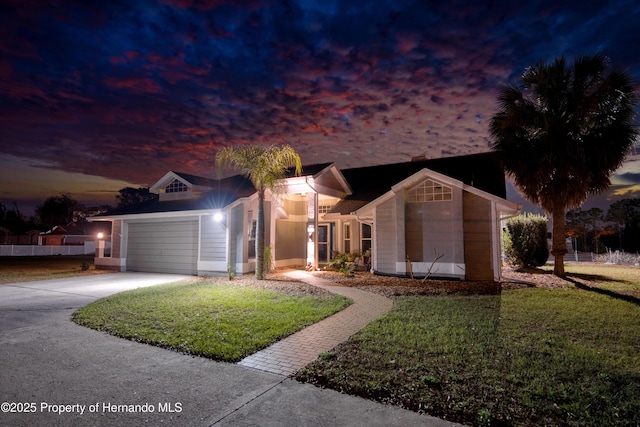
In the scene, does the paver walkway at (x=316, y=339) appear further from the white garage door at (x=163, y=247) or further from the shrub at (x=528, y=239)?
the shrub at (x=528, y=239)

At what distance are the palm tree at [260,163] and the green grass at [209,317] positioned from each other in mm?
2424

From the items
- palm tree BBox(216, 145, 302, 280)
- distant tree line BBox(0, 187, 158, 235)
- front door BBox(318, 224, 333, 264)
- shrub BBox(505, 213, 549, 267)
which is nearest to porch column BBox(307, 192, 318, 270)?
front door BBox(318, 224, 333, 264)

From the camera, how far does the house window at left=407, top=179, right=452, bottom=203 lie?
45.6 feet

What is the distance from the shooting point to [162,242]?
672 inches

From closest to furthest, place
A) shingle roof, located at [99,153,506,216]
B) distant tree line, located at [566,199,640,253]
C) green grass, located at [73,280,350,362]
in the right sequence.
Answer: green grass, located at [73,280,350,362], shingle roof, located at [99,153,506,216], distant tree line, located at [566,199,640,253]

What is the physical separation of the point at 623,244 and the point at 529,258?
28.3 metres

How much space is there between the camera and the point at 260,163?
12641mm

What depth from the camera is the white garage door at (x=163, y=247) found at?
16172 mm

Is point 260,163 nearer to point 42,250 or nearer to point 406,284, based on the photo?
point 406,284

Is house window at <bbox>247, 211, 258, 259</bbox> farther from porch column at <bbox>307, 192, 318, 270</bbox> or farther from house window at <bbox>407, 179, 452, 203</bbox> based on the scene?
house window at <bbox>407, 179, 452, 203</bbox>

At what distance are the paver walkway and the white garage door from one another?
9519 millimetres

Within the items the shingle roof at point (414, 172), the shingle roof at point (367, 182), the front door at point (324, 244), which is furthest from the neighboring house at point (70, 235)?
the shingle roof at point (414, 172)

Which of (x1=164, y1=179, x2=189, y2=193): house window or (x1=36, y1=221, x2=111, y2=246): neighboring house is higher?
(x1=164, y1=179, x2=189, y2=193): house window

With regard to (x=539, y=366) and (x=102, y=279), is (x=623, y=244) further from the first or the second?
(x=102, y=279)
